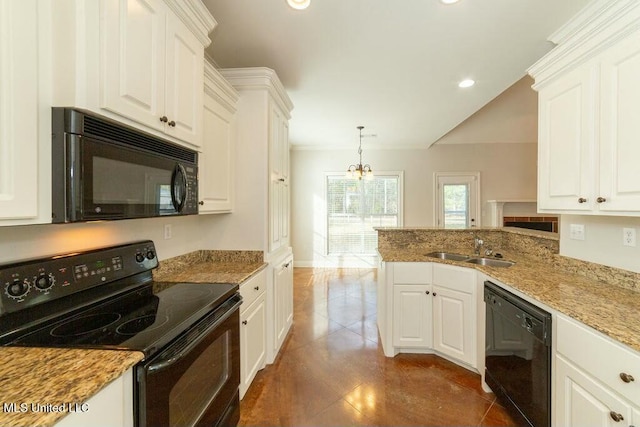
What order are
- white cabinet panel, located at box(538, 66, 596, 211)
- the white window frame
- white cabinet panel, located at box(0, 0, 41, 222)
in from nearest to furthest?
1. white cabinet panel, located at box(0, 0, 41, 222)
2. white cabinet panel, located at box(538, 66, 596, 211)
3. the white window frame

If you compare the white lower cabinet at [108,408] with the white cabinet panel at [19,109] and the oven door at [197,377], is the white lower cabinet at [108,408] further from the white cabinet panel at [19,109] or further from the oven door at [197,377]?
the white cabinet panel at [19,109]

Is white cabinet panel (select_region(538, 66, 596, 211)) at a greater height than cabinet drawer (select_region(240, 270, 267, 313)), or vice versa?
white cabinet panel (select_region(538, 66, 596, 211))

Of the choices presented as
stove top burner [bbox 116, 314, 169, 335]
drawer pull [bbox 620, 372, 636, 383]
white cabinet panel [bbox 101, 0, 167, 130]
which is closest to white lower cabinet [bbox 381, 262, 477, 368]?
drawer pull [bbox 620, 372, 636, 383]

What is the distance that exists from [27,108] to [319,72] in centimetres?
221

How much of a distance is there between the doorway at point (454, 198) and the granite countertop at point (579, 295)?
12.1 ft

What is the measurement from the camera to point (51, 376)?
28.8 inches

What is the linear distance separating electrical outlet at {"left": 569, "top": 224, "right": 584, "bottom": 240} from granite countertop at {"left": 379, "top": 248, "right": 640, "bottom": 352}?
25 cm

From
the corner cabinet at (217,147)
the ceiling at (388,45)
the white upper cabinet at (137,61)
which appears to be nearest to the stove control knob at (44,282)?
the white upper cabinet at (137,61)

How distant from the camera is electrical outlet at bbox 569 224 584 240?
1.90 metres

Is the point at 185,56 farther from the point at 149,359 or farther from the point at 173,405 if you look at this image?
the point at 173,405

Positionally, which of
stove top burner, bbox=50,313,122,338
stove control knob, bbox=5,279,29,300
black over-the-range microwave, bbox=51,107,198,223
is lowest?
stove top burner, bbox=50,313,122,338

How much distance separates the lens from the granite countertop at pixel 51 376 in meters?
0.61

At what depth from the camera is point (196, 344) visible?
114 cm

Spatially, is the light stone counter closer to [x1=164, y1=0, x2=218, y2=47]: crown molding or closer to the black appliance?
the black appliance
